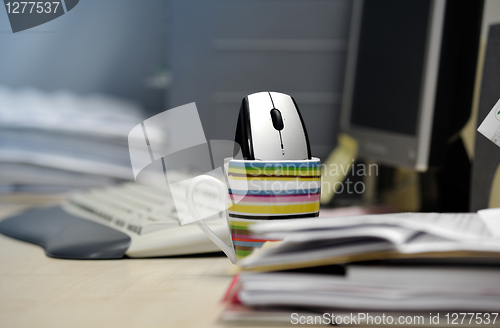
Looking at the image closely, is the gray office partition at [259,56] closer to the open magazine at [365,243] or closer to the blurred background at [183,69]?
the blurred background at [183,69]

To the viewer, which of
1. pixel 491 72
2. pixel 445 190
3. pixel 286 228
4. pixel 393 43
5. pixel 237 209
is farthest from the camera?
pixel 393 43

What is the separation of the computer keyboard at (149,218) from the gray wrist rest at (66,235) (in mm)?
14

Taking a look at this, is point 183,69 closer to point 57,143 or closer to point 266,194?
point 57,143

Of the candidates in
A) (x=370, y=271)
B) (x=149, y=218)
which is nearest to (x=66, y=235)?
(x=149, y=218)

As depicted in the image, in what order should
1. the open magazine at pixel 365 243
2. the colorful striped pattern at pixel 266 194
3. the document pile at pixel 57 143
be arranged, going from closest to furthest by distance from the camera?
the open magazine at pixel 365 243
the colorful striped pattern at pixel 266 194
the document pile at pixel 57 143

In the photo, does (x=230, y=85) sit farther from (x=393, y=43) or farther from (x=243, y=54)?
(x=393, y=43)

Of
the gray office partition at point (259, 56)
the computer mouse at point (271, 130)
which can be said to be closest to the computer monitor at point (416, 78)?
the gray office partition at point (259, 56)

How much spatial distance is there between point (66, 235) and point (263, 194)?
25 cm

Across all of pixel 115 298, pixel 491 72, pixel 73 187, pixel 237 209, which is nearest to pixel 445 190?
pixel 491 72

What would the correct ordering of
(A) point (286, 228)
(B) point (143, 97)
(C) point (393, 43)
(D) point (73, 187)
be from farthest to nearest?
1. (B) point (143, 97)
2. (D) point (73, 187)
3. (C) point (393, 43)
4. (A) point (286, 228)

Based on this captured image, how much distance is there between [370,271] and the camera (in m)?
0.28

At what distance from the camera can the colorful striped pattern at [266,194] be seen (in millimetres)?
381

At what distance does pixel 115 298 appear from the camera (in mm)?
332

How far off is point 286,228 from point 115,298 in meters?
0.14
